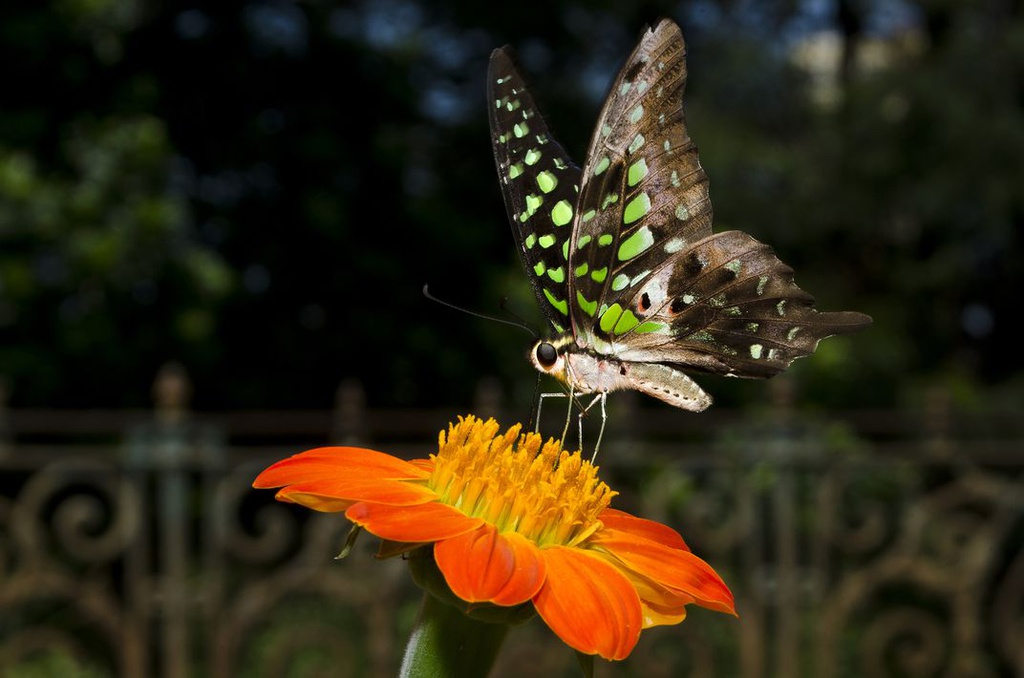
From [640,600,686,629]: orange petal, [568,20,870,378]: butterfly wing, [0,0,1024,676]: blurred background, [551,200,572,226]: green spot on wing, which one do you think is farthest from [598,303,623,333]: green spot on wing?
[0,0,1024,676]: blurred background

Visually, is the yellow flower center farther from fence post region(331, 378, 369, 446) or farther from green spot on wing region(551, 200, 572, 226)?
fence post region(331, 378, 369, 446)

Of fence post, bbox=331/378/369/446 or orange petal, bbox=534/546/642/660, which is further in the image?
fence post, bbox=331/378/369/446

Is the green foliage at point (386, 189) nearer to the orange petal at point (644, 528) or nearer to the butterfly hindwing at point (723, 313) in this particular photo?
the butterfly hindwing at point (723, 313)

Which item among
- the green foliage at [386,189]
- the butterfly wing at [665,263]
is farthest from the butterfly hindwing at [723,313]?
the green foliage at [386,189]

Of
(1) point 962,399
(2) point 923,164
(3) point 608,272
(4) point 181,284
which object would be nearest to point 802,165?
(2) point 923,164

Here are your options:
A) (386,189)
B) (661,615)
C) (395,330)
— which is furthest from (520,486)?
(386,189)

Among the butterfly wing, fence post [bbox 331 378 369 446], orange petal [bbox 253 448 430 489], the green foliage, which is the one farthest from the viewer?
the green foliage
